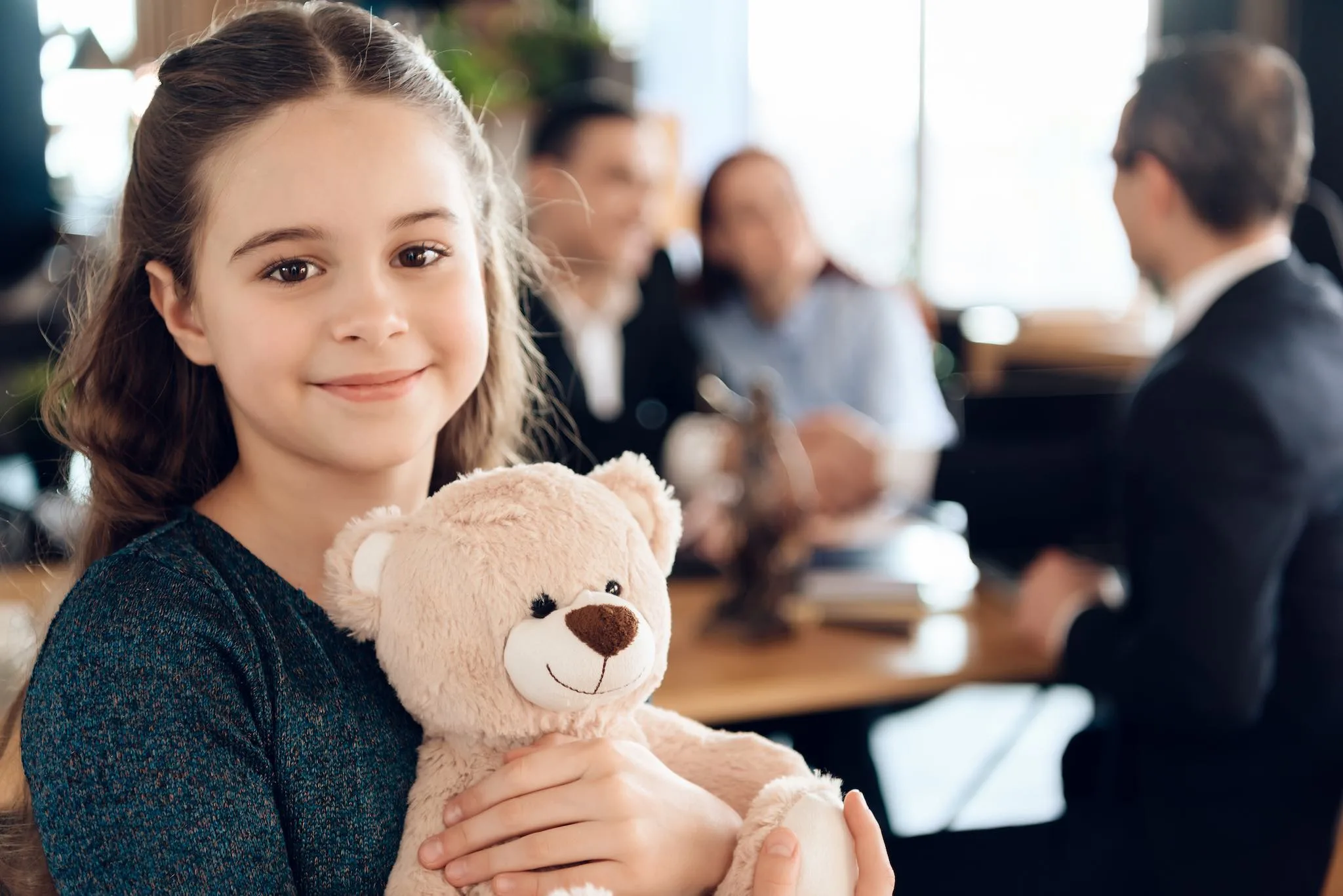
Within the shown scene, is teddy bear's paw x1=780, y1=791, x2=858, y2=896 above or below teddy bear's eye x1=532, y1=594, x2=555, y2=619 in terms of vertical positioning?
below

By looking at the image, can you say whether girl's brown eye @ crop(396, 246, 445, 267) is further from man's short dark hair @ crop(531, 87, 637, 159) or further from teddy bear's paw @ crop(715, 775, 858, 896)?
man's short dark hair @ crop(531, 87, 637, 159)

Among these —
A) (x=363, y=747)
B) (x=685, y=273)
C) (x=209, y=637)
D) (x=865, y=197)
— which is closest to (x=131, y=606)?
(x=209, y=637)

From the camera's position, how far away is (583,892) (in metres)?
0.71

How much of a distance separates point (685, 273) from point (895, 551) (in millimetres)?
2050

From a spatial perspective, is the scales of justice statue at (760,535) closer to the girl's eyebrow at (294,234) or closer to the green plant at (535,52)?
the girl's eyebrow at (294,234)

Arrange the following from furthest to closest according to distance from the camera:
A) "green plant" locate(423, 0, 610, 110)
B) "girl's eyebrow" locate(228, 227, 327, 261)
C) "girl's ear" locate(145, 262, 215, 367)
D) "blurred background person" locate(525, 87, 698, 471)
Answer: "green plant" locate(423, 0, 610, 110), "blurred background person" locate(525, 87, 698, 471), "girl's ear" locate(145, 262, 215, 367), "girl's eyebrow" locate(228, 227, 327, 261)

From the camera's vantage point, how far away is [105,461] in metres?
0.98

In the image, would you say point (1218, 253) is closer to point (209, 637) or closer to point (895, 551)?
point (895, 551)

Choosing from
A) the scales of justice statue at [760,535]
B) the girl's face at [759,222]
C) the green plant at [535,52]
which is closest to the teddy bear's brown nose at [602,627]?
the scales of justice statue at [760,535]

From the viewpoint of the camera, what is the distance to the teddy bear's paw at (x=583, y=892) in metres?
0.70

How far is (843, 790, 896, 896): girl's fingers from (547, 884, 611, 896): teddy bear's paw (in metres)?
0.17

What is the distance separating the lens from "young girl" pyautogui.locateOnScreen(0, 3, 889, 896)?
736 millimetres

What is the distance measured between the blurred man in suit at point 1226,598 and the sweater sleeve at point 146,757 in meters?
0.91

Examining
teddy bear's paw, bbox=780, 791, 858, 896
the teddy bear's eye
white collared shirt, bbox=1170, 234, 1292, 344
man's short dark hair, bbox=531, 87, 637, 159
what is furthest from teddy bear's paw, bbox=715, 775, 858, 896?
man's short dark hair, bbox=531, 87, 637, 159
